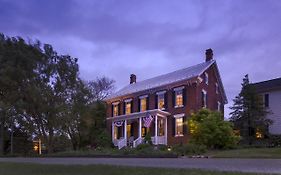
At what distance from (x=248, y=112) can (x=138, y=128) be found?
39.0 feet

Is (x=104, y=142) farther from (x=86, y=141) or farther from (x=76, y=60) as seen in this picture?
(x=76, y=60)

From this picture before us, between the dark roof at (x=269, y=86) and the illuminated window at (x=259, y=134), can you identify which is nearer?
the illuminated window at (x=259, y=134)

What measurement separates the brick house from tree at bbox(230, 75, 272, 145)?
3.51 metres

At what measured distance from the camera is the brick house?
136 ft

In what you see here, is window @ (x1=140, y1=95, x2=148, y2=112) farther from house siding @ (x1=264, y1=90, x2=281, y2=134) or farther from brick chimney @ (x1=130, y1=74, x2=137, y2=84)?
house siding @ (x1=264, y1=90, x2=281, y2=134)

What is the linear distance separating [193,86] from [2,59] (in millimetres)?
16918

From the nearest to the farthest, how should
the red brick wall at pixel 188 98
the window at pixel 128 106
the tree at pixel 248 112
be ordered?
the tree at pixel 248 112, the red brick wall at pixel 188 98, the window at pixel 128 106

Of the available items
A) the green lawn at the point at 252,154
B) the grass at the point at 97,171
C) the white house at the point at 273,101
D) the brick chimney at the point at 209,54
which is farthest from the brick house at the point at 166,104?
the grass at the point at 97,171

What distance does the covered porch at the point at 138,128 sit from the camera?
42.4 metres

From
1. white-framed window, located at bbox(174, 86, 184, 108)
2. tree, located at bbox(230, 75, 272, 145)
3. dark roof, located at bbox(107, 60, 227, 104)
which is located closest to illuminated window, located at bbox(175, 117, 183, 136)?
white-framed window, located at bbox(174, 86, 184, 108)

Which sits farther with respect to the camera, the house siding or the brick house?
the house siding

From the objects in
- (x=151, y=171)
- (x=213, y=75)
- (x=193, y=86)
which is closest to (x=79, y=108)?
(x=193, y=86)

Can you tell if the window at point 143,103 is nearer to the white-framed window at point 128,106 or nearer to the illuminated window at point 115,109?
the white-framed window at point 128,106

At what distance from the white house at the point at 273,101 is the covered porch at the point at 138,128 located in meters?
9.80
